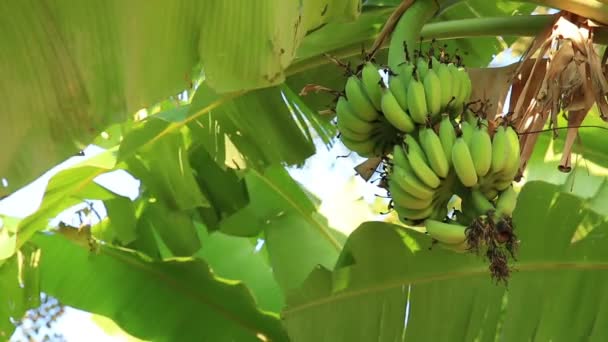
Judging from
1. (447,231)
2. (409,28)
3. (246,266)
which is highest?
(409,28)

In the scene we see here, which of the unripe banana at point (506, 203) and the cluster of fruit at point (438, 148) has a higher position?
the cluster of fruit at point (438, 148)

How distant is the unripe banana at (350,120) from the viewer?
105cm

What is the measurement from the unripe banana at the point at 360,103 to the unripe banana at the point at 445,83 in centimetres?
9

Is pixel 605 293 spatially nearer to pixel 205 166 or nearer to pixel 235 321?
pixel 235 321

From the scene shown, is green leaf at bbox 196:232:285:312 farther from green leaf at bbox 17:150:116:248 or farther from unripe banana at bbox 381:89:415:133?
unripe banana at bbox 381:89:415:133

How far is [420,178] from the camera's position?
37.3 inches

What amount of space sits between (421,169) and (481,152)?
8cm

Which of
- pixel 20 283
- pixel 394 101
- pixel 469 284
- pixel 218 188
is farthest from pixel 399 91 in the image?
pixel 20 283

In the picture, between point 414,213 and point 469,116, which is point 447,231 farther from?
point 469,116

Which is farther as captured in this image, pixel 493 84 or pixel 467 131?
pixel 493 84

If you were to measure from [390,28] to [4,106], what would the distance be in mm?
560

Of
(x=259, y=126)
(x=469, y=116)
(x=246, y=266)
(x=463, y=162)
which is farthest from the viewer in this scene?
(x=246, y=266)

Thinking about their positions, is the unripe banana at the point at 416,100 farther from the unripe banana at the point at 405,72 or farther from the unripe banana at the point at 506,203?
the unripe banana at the point at 506,203

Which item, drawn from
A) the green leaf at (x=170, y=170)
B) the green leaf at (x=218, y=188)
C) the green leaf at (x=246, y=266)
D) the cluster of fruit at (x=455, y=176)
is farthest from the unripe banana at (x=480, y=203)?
the green leaf at (x=246, y=266)
